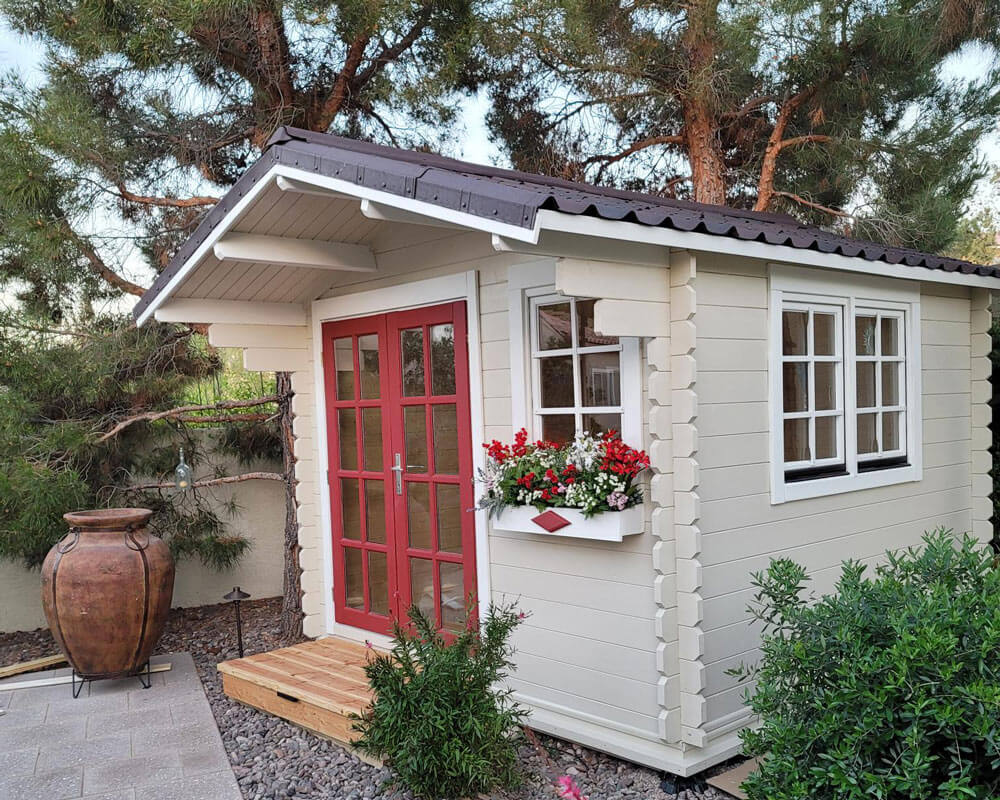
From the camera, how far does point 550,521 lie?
144 inches

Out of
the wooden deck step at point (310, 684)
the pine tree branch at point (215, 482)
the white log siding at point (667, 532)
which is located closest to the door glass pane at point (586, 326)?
the white log siding at point (667, 532)

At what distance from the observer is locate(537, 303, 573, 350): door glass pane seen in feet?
12.6

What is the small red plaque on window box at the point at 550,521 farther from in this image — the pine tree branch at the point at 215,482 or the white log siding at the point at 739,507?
the pine tree branch at the point at 215,482

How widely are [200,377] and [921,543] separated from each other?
488cm

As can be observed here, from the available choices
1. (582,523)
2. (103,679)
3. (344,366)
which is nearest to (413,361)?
(344,366)

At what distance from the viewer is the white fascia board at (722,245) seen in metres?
2.90

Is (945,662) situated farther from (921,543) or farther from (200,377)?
(200,377)

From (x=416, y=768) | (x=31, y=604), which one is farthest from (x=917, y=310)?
(x=31, y=604)

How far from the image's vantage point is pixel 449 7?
604cm

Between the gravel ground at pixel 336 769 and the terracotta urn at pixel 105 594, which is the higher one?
the terracotta urn at pixel 105 594

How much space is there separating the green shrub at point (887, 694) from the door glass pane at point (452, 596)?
76.9 inches

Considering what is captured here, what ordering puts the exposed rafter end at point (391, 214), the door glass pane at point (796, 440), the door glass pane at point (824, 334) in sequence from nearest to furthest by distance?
the exposed rafter end at point (391, 214) < the door glass pane at point (796, 440) < the door glass pane at point (824, 334)

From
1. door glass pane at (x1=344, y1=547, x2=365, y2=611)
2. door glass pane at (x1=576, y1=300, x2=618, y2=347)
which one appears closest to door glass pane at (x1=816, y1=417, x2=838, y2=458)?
door glass pane at (x1=576, y1=300, x2=618, y2=347)

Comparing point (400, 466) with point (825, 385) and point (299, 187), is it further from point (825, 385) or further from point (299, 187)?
point (825, 385)
